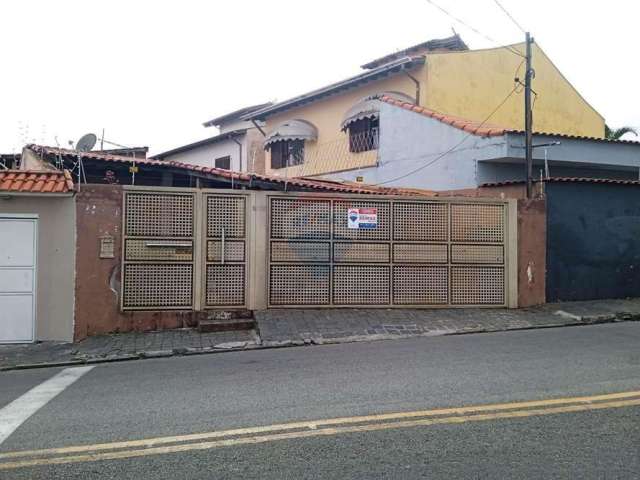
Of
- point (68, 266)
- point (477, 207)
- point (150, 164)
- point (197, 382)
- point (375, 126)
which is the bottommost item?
point (197, 382)

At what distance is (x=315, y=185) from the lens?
12867 millimetres

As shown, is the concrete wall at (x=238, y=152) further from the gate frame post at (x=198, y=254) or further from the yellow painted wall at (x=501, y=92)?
the gate frame post at (x=198, y=254)

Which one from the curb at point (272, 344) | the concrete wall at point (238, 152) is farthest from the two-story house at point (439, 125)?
the curb at point (272, 344)

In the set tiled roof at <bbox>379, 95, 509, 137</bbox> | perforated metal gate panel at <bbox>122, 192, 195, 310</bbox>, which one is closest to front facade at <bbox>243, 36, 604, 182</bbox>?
tiled roof at <bbox>379, 95, 509, 137</bbox>

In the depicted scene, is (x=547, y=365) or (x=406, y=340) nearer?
(x=547, y=365)

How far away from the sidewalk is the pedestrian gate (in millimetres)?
452

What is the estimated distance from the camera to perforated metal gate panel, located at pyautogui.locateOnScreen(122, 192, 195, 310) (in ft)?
33.7

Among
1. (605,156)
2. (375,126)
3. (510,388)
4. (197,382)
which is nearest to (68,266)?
(197,382)

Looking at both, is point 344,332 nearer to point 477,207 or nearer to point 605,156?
point 477,207

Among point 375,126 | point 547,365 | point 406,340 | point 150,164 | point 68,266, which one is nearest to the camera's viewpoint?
point 547,365

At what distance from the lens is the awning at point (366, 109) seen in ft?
63.3

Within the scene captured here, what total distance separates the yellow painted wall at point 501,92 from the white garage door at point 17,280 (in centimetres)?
1365

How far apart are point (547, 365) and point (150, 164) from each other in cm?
929

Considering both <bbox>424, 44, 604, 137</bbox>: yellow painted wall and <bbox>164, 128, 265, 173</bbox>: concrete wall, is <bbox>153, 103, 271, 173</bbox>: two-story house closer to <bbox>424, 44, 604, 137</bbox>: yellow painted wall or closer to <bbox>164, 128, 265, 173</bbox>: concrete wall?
<bbox>164, 128, 265, 173</bbox>: concrete wall
